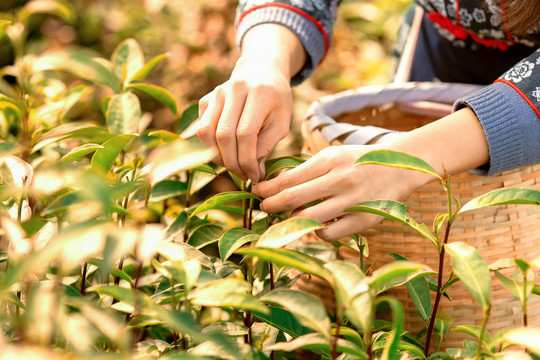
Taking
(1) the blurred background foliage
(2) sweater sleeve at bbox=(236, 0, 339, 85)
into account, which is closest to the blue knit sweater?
(2) sweater sleeve at bbox=(236, 0, 339, 85)

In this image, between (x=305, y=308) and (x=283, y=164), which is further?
(x=283, y=164)

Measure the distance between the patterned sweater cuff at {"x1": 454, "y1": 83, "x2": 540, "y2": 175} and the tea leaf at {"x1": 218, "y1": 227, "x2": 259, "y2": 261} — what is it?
0.38 meters

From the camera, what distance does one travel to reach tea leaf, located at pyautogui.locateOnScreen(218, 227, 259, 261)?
563 mm

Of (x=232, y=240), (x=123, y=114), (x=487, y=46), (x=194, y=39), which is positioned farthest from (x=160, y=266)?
(x=194, y=39)

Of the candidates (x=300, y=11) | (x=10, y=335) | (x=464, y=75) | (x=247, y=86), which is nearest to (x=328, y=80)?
(x=464, y=75)

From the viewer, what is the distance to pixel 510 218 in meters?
0.76

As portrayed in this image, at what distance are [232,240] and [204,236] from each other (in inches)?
4.3

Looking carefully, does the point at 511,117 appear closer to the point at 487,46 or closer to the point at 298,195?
the point at 298,195

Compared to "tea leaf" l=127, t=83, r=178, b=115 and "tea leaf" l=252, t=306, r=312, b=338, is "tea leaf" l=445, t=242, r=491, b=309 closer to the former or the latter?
"tea leaf" l=252, t=306, r=312, b=338

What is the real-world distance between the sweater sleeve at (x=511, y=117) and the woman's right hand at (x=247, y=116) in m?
0.29

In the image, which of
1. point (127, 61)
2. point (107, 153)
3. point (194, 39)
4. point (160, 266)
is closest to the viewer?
point (160, 266)

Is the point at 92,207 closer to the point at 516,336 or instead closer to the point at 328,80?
the point at 516,336

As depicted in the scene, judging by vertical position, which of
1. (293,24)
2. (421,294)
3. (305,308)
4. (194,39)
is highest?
(293,24)

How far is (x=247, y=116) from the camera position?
735 millimetres
